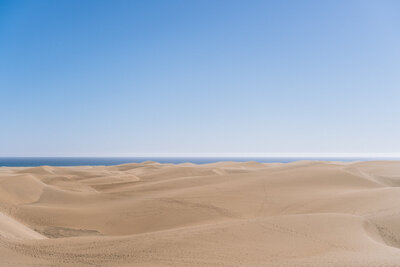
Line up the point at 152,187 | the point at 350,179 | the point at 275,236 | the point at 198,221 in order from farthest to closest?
the point at 152,187 < the point at 350,179 < the point at 198,221 < the point at 275,236

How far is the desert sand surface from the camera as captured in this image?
577 cm

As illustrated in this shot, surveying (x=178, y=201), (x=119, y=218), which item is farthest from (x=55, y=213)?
(x=178, y=201)

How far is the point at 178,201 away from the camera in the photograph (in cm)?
1334

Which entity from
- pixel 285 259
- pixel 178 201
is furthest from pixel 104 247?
pixel 178 201

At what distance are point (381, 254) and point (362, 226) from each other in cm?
269

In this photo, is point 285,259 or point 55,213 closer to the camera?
point 285,259

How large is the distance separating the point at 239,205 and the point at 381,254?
751cm

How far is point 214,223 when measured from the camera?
9.07 m

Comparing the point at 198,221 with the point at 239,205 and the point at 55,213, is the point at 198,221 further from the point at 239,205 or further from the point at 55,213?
the point at 55,213

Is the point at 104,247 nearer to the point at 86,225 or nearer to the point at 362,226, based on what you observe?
the point at 86,225

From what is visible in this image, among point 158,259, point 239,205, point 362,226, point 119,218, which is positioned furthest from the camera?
point 239,205

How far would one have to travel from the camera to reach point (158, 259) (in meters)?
5.62

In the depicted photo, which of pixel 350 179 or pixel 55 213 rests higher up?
pixel 350 179

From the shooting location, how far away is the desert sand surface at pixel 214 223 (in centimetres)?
577
